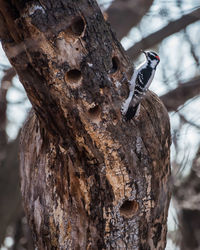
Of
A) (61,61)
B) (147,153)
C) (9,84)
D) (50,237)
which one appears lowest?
(50,237)

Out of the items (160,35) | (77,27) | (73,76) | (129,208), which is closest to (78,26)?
(77,27)

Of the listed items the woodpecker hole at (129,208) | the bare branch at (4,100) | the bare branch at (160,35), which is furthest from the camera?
the bare branch at (160,35)

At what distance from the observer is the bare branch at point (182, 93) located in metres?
4.95

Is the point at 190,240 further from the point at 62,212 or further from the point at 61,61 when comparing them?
the point at 61,61

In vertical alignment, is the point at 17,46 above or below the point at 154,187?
above

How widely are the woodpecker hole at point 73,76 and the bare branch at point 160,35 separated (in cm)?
273

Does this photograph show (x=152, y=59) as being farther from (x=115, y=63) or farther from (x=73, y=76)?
(x=73, y=76)

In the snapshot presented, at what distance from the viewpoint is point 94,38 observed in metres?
3.01

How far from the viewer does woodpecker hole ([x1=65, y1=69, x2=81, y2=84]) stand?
3.01 metres

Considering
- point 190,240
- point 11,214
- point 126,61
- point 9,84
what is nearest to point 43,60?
point 126,61

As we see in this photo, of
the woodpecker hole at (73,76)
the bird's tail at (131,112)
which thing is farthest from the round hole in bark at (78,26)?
the bird's tail at (131,112)

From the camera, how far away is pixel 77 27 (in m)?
3.04

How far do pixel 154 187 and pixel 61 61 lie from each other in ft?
3.60

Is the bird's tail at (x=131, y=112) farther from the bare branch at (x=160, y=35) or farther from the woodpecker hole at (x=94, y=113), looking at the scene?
the bare branch at (x=160, y=35)
